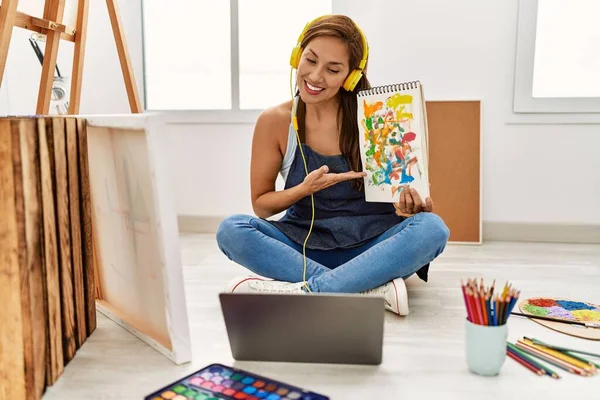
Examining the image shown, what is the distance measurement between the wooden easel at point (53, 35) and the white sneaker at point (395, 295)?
1.21 meters

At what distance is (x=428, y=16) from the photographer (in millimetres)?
2404

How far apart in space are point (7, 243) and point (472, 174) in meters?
1.93

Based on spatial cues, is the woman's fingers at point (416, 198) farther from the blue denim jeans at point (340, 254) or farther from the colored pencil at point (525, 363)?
the colored pencil at point (525, 363)

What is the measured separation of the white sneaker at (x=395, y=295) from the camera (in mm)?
1411

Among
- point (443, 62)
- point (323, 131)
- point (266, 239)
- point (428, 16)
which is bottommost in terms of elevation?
A: point (266, 239)

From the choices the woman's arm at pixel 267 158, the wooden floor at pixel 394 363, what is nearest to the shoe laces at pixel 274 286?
the wooden floor at pixel 394 363

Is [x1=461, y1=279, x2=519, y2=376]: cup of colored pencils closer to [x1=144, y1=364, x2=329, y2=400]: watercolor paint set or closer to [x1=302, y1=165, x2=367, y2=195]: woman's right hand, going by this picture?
[x1=144, y1=364, x2=329, y2=400]: watercolor paint set

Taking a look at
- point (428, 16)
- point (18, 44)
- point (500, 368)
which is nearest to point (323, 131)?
point (500, 368)

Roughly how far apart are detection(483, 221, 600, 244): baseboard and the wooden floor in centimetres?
67

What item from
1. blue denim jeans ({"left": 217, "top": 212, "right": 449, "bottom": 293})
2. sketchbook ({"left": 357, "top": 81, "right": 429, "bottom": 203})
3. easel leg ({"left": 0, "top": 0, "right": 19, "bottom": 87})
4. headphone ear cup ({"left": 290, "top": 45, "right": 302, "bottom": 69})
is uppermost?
easel leg ({"left": 0, "top": 0, "right": 19, "bottom": 87})

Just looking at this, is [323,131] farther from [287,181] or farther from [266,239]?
[266,239]

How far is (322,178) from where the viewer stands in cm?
150

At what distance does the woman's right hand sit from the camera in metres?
1.49

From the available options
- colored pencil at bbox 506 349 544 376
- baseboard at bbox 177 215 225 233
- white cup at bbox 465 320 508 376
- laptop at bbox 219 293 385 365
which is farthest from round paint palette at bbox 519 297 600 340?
baseboard at bbox 177 215 225 233
